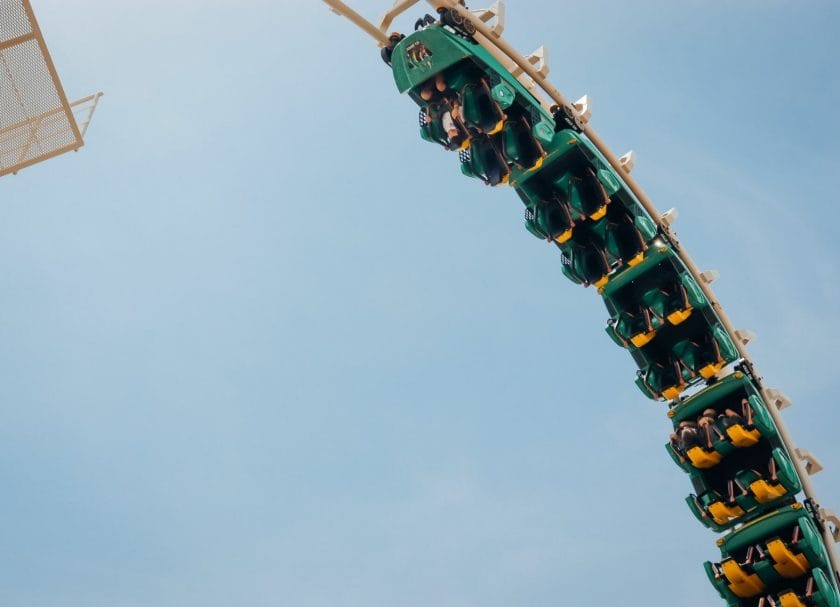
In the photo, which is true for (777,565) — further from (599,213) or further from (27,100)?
(27,100)

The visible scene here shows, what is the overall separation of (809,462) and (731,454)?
197cm

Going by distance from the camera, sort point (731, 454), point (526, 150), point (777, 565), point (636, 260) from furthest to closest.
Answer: point (731, 454) → point (636, 260) → point (777, 565) → point (526, 150)

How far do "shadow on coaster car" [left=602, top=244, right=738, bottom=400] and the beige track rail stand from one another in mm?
429

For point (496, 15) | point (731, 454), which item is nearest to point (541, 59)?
point (496, 15)

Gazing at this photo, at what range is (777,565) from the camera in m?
22.4

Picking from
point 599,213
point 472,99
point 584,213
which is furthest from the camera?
point 584,213

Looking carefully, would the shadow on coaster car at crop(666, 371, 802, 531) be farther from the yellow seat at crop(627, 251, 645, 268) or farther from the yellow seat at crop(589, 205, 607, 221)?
the yellow seat at crop(589, 205, 607, 221)

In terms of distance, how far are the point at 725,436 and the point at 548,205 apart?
6.91 m

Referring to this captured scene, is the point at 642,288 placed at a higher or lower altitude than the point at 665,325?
higher

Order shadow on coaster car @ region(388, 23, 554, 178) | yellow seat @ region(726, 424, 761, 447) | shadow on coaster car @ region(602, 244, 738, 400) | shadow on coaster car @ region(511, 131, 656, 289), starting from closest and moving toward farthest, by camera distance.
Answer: shadow on coaster car @ region(388, 23, 554, 178) → shadow on coaster car @ region(511, 131, 656, 289) → yellow seat @ region(726, 424, 761, 447) → shadow on coaster car @ region(602, 244, 738, 400)

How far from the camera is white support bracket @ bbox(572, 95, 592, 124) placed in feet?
75.5

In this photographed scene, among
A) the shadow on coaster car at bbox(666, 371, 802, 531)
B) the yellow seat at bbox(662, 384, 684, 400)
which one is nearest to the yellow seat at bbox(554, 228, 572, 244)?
the yellow seat at bbox(662, 384, 684, 400)

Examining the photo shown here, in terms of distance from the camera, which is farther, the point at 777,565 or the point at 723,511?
the point at 723,511

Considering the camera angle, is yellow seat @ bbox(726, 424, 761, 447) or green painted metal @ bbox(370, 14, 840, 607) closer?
green painted metal @ bbox(370, 14, 840, 607)
